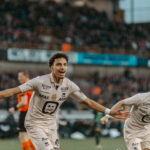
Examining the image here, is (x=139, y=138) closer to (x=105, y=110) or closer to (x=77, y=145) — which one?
(x=105, y=110)

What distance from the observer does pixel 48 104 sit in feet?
23.8

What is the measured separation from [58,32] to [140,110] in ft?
82.0

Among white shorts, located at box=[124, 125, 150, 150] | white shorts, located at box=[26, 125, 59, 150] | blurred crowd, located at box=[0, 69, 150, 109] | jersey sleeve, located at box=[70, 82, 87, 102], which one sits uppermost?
jersey sleeve, located at box=[70, 82, 87, 102]

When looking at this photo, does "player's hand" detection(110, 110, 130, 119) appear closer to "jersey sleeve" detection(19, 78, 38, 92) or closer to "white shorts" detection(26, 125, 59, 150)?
"white shorts" detection(26, 125, 59, 150)

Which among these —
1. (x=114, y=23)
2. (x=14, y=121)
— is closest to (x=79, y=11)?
(x=114, y=23)

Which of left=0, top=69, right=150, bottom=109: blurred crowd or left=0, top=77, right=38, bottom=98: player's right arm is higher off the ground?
left=0, top=77, right=38, bottom=98: player's right arm

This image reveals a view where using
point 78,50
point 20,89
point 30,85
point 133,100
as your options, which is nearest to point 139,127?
point 133,100

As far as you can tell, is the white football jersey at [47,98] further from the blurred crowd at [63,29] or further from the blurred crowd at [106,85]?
the blurred crowd at [63,29]

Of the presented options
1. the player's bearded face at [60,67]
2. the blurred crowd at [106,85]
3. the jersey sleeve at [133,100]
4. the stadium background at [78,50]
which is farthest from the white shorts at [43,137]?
the blurred crowd at [106,85]

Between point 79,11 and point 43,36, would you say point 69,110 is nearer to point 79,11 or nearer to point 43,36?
point 43,36

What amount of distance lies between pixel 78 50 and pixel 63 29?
8.01 feet

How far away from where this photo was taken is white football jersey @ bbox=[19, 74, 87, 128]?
23.6ft

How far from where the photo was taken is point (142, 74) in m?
36.6

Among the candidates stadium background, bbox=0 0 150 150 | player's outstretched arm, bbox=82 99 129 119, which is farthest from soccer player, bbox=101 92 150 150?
stadium background, bbox=0 0 150 150
